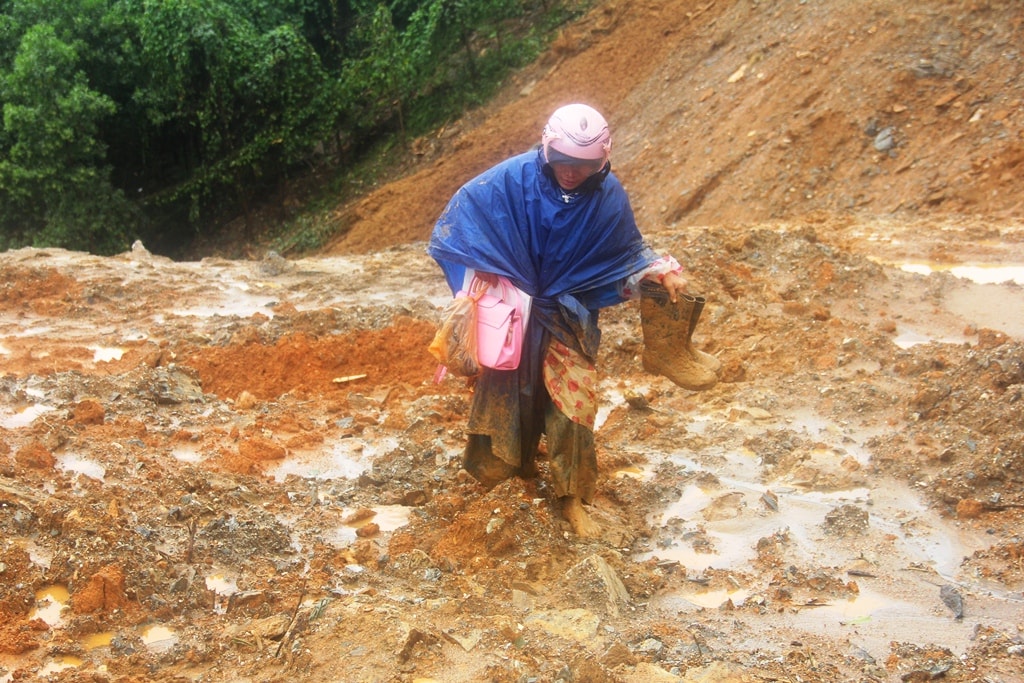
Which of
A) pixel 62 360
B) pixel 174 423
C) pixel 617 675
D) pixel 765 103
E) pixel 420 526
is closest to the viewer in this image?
pixel 617 675

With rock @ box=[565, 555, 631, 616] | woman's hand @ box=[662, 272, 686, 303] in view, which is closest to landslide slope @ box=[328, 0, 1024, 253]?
woman's hand @ box=[662, 272, 686, 303]

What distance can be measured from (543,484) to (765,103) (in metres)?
7.61

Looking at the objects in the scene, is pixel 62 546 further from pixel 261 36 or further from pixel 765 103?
pixel 261 36

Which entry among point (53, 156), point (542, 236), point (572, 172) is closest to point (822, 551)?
point (542, 236)

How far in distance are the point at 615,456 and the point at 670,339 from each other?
3.79 feet

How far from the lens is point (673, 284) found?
14.4ft

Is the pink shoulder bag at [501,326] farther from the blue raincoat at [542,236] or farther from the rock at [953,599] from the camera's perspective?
the rock at [953,599]

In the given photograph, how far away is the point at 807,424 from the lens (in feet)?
19.2

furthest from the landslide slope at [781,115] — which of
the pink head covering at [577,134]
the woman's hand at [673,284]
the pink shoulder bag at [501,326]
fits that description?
the pink shoulder bag at [501,326]

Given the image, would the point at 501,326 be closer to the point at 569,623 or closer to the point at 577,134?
the point at 577,134

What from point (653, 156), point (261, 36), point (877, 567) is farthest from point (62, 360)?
point (261, 36)

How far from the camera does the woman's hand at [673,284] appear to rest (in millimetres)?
4359

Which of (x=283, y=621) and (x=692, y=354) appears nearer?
(x=283, y=621)

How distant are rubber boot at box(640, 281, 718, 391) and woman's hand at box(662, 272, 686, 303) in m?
0.05
